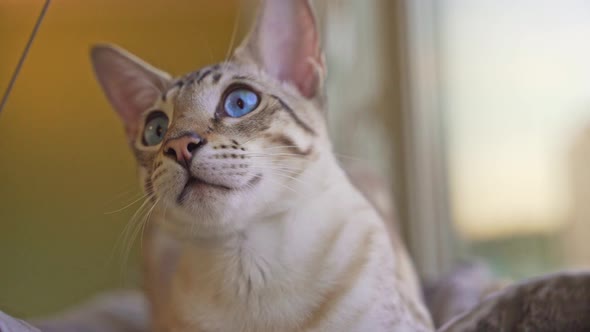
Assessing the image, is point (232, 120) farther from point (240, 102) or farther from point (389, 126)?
point (389, 126)

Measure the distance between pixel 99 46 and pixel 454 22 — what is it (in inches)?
61.9

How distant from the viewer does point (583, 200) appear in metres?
1.76

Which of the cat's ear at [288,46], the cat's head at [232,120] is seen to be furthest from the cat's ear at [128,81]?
the cat's ear at [288,46]

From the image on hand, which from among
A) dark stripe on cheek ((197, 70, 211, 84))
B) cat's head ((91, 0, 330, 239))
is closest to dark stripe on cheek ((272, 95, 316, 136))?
cat's head ((91, 0, 330, 239))

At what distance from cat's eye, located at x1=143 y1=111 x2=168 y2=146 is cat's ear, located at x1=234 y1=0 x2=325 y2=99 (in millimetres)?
133

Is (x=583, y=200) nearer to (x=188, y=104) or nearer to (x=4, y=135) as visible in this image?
(x=188, y=104)

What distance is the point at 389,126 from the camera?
2053mm

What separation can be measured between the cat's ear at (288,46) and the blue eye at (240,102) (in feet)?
0.18

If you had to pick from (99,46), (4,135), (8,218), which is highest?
(99,46)

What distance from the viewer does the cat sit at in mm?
695

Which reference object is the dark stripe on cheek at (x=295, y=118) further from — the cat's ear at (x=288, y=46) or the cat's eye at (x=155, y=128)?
the cat's eye at (x=155, y=128)

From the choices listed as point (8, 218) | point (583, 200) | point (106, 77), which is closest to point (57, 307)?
point (8, 218)

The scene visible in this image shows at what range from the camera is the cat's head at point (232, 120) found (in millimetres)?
679

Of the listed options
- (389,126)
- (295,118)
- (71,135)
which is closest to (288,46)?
(295,118)
